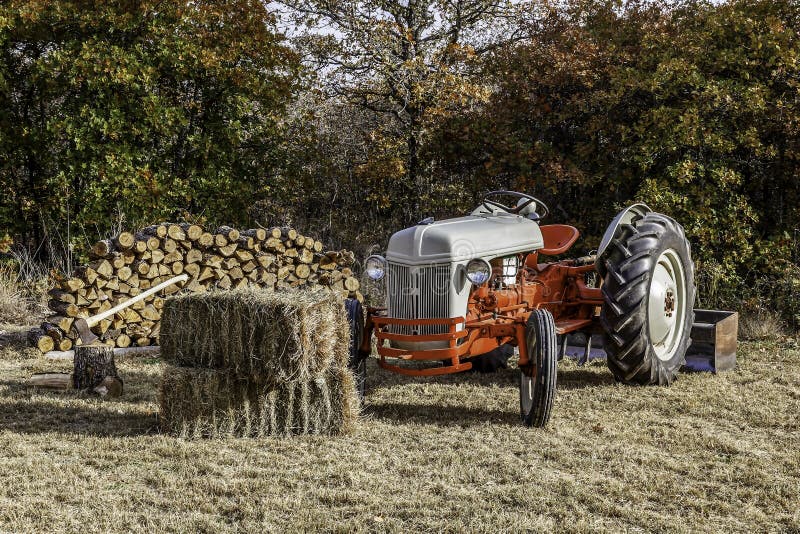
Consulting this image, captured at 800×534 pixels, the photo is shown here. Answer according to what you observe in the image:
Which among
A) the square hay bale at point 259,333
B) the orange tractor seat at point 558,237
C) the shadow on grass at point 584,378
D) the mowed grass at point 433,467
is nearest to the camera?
the mowed grass at point 433,467

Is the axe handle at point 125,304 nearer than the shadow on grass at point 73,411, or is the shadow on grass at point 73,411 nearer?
the shadow on grass at point 73,411

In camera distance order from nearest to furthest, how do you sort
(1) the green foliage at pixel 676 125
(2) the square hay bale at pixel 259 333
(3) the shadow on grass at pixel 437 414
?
(2) the square hay bale at pixel 259 333
(3) the shadow on grass at pixel 437 414
(1) the green foliage at pixel 676 125

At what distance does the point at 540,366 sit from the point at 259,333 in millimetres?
1717

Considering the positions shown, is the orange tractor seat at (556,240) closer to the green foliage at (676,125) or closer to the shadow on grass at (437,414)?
the shadow on grass at (437,414)

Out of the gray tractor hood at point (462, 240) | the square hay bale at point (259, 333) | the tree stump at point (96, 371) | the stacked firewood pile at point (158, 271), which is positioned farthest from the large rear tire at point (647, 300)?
the tree stump at point (96, 371)

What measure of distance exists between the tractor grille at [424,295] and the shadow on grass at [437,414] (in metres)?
0.59

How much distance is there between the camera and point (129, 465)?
4.27 m

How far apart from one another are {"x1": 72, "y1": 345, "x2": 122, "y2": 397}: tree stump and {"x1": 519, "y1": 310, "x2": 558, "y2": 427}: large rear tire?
120 inches

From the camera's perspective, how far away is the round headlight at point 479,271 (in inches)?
199

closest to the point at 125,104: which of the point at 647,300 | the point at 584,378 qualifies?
the point at 584,378

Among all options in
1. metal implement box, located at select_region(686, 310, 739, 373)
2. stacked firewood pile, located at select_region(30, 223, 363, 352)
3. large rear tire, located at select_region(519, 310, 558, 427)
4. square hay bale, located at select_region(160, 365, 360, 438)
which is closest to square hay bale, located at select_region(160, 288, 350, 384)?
square hay bale, located at select_region(160, 365, 360, 438)

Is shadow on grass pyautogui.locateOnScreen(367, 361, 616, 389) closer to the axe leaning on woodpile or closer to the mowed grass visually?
the mowed grass

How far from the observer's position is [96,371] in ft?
19.9

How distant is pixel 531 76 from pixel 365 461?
288 inches
